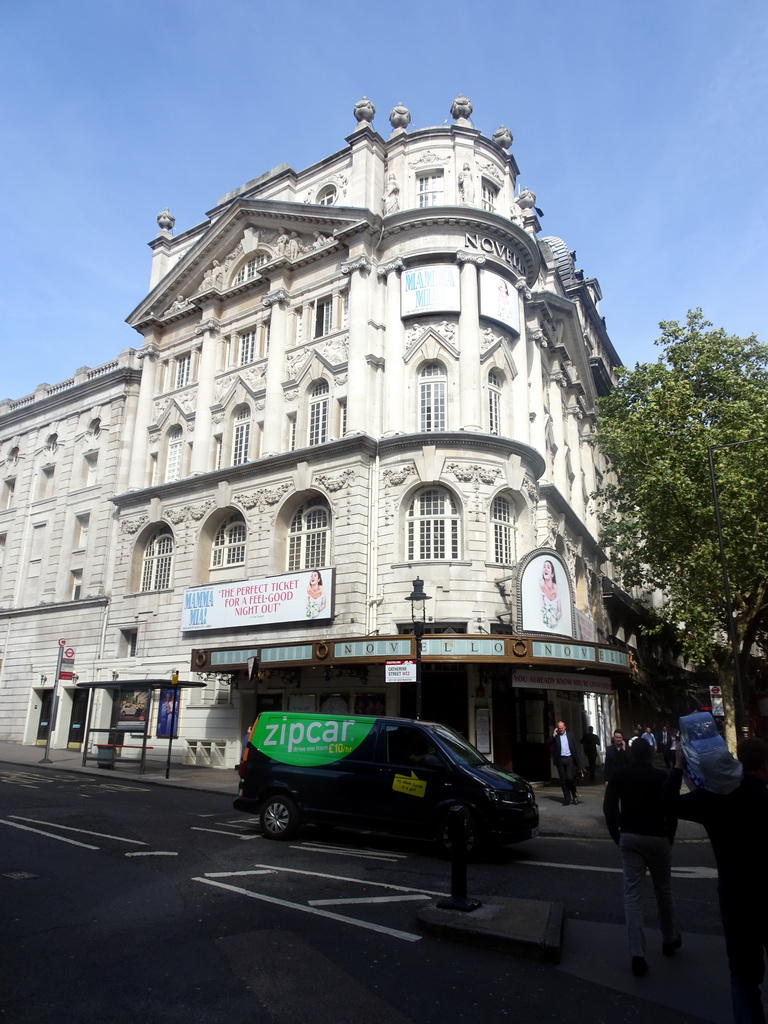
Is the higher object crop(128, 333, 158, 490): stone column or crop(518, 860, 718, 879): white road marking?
crop(128, 333, 158, 490): stone column

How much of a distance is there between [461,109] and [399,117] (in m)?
2.76

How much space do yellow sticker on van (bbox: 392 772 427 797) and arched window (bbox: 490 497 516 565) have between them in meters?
14.9

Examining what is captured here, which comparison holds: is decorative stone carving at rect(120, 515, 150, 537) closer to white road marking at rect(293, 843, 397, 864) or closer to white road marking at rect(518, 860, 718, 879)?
white road marking at rect(293, 843, 397, 864)

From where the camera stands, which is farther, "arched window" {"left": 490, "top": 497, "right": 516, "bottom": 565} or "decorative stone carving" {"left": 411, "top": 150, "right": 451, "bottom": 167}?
"decorative stone carving" {"left": 411, "top": 150, "right": 451, "bottom": 167}

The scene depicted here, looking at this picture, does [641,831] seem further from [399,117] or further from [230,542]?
[399,117]

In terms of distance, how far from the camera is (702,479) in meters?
28.1

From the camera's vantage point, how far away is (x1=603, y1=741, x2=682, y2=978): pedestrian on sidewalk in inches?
246

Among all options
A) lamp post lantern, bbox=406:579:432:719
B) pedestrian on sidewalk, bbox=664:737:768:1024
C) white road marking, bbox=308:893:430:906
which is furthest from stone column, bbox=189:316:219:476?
pedestrian on sidewalk, bbox=664:737:768:1024

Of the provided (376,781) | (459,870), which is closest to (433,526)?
(376,781)

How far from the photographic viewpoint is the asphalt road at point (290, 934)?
207 inches

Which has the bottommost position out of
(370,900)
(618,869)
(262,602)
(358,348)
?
(618,869)

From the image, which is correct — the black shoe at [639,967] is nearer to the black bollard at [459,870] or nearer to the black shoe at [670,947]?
the black shoe at [670,947]

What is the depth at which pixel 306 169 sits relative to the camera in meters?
33.2

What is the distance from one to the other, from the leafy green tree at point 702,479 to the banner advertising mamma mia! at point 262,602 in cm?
1389
